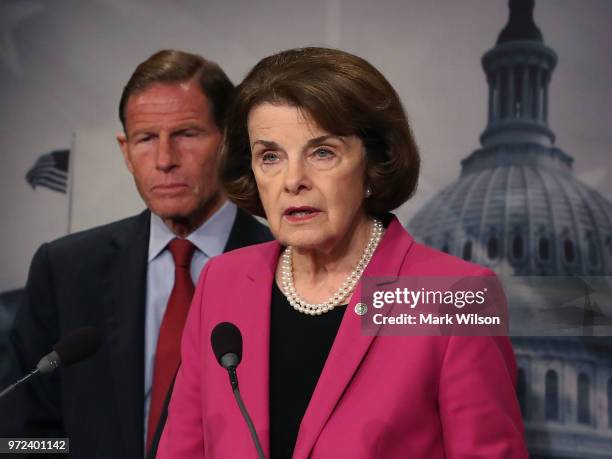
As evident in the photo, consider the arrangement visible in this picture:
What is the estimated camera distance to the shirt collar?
251 cm

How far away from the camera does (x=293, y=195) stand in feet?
5.70

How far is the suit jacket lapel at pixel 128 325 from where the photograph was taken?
2.33 meters

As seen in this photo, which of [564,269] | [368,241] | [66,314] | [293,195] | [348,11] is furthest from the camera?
[348,11]

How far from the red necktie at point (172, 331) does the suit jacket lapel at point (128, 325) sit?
47 millimetres

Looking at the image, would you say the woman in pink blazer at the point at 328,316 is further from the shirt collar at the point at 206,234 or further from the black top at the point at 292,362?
the shirt collar at the point at 206,234

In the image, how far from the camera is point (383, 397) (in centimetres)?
159

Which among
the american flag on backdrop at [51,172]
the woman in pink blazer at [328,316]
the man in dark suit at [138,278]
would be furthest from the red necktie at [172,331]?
the american flag on backdrop at [51,172]

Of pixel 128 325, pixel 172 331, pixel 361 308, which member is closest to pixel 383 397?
pixel 361 308

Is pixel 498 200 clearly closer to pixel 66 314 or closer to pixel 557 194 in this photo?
pixel 557 194

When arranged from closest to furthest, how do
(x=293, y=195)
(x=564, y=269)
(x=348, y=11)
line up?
(x=293, y=195)
(x=564, y=269)
(x=348, y=11)

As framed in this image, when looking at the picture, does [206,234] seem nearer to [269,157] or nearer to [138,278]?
[138,278]

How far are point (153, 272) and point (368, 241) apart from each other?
896 mm

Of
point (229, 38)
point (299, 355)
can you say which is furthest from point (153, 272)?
point (229, 38)

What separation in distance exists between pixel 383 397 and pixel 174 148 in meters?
1.18
